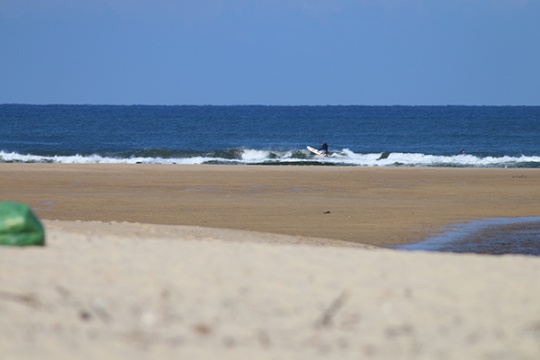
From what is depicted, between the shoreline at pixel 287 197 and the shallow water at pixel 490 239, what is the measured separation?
40cm

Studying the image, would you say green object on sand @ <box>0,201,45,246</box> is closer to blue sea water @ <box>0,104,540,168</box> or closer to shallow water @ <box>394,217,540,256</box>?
shallow water @ <box>394,217,540,256</box>

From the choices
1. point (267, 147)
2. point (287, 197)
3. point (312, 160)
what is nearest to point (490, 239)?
point (287, 197)

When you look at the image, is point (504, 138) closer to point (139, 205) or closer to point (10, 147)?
point (10, 147)

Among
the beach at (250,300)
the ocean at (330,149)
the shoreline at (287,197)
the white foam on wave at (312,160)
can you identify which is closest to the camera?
the beach at (250,300)

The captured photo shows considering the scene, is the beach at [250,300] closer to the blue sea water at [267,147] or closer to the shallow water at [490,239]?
the shallow water at [490,239]

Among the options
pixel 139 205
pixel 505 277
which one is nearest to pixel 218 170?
pixel 139 205

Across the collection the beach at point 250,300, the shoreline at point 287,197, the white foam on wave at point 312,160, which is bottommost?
the beach at point 250,300

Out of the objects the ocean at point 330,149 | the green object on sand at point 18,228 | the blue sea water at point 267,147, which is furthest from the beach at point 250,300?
the blue sea water at point 267,147

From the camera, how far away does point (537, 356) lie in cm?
544

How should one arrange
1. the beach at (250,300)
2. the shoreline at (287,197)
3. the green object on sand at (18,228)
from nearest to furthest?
the beach at (250,300) → the green object on sand at (18,228) → the shoreline at (287,197)

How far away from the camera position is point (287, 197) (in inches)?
766

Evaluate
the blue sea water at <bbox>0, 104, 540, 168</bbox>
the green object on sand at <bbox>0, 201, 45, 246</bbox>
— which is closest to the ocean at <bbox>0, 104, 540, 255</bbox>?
the blue sea water at <bbox>0, 104, 540, 168</bbox>

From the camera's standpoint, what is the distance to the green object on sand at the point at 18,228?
27.5 ft

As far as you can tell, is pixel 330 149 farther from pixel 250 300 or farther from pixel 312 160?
pixel 250 300
